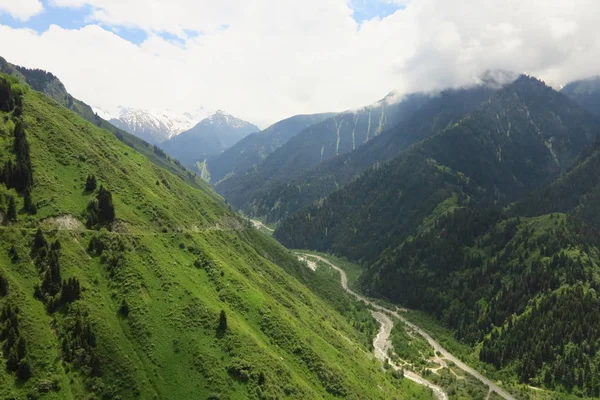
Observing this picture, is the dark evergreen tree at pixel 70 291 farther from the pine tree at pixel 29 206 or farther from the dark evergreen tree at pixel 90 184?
the dark evergreen tree at pixel 90 184

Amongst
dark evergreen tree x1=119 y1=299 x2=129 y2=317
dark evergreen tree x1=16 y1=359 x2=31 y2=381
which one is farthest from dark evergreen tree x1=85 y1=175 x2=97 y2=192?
dark evergreen tree x1=16 y1=359 x2=31 y2=381

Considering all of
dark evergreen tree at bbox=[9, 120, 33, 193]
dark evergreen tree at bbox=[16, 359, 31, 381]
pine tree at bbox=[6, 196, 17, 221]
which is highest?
dark evergreen tree at bbox=[9, 120, 33, 193]

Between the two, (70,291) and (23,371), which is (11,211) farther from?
(23,371)

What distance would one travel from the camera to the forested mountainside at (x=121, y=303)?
3942 inches

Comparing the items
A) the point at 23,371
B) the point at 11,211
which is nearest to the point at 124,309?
the point at 23,371

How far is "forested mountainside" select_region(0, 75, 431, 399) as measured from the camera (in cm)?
10012

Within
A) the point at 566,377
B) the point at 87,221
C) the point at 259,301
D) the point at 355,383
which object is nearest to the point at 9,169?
the point at 87,221

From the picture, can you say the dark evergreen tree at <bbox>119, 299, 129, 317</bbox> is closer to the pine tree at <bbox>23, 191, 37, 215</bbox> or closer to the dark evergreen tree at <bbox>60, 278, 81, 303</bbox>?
the dark evergreen tree at <bbox>60, 278, 81, 303</bbox>

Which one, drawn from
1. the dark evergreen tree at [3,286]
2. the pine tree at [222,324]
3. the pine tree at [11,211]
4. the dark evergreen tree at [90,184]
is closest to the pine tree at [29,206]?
the pine tree at [11,211]

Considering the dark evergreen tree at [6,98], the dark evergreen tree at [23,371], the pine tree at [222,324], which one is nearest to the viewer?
the dark evergreen tree at [23,371]

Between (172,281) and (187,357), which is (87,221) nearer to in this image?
(172,281)

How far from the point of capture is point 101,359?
337ft

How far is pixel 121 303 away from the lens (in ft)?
378

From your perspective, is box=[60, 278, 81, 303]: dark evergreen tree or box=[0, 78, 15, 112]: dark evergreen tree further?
box=[0, 78, 15, 112]: dark evergreen tree
